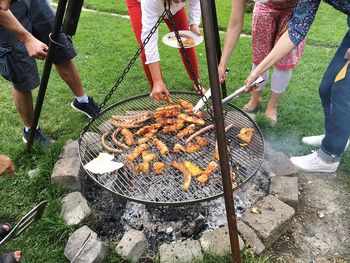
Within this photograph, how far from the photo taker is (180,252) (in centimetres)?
238

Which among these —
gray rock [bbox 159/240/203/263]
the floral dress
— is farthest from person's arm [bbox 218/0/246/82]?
gray rock [bbox 159/240/203/263]

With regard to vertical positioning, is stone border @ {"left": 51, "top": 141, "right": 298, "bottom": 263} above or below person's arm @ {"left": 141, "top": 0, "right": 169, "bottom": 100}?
below

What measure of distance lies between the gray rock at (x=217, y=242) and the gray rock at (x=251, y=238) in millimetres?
49

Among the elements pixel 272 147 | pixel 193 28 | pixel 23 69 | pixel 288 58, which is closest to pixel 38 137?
pixel 23 69

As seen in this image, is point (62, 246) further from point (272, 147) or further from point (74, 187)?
point (272, 147)

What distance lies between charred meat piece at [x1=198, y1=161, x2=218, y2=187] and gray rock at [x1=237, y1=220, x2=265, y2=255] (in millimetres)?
405

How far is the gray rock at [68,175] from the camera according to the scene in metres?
2.92

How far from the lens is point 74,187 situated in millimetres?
2975

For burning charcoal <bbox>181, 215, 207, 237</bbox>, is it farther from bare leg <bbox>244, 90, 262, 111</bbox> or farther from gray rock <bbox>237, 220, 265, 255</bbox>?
bare leg <bbox>244, 90, 262, 111</bbox>

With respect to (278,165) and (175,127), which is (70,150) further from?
(278,165)

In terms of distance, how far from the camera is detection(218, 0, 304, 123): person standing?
10.2 ft

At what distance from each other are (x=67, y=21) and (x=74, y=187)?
4.39 ft

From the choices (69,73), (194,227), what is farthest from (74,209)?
(69,73)

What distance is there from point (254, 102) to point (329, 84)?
1137 millimetres
